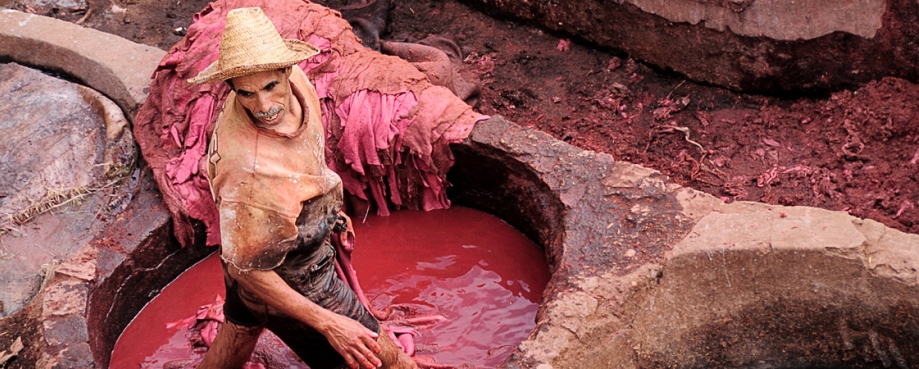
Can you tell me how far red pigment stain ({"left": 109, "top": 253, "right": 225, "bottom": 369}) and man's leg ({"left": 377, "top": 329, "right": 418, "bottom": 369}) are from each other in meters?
1.26

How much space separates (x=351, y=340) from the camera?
3.29m

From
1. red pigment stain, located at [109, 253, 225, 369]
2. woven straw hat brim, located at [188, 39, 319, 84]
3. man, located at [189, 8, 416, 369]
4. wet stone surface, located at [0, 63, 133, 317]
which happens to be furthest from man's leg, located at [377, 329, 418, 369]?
wet stone surface, located at [0, 63, 133, 317]

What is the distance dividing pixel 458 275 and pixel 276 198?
1.73m

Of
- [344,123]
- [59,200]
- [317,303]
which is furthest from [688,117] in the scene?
[59,200]

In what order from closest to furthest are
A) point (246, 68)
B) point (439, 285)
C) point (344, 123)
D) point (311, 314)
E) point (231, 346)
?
1. point (246, 68)
2. point (311, 314)
3. point (231, 346)
4. point (439, 285)
5. point (344, 123)

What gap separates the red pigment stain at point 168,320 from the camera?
446 centimetres

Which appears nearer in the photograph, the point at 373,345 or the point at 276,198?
the point at 276,198

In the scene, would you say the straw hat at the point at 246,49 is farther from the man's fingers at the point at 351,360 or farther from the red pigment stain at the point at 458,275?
the red pigment stain at the point at 458,275

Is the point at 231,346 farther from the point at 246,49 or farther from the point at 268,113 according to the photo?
the point at 246,49

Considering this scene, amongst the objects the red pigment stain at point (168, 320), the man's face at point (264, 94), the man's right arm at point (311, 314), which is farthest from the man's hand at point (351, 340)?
the red pigment stain at point (168, 320)

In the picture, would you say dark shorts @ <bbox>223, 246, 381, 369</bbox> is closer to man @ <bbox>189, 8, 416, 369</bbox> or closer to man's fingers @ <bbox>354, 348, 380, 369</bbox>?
man @ <bbox>189, 8, 416, 369</bbox>

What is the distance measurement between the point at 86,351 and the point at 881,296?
3335mm

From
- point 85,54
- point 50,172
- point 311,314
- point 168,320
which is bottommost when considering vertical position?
point 168,320

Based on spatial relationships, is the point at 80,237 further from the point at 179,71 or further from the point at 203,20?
the point at 203,20
